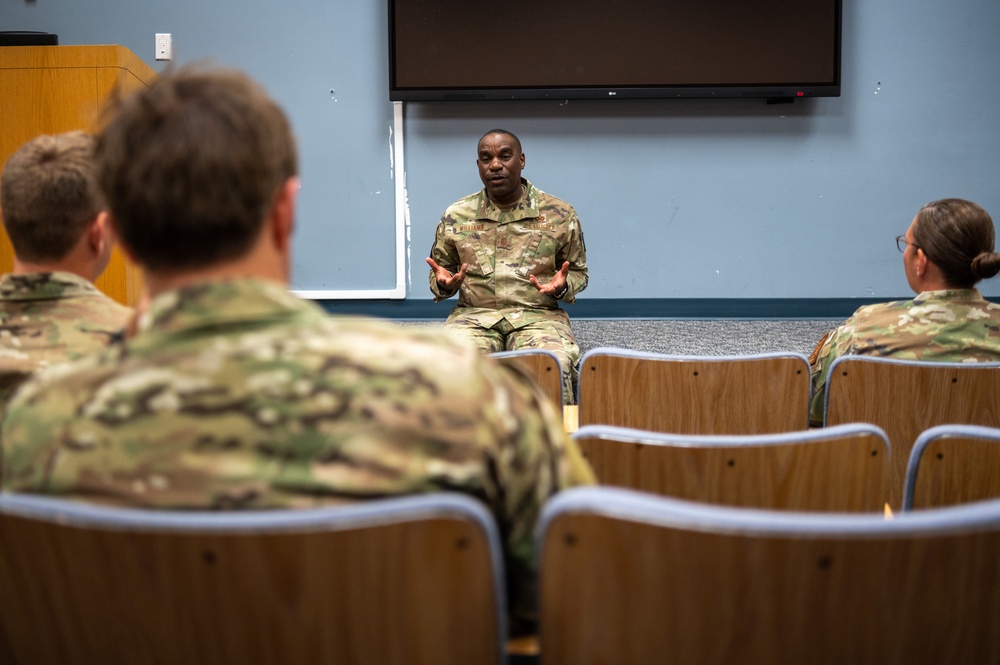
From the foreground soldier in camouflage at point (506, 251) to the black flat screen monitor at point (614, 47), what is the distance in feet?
5.91

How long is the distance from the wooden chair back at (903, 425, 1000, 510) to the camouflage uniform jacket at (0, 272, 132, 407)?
1.34 meters

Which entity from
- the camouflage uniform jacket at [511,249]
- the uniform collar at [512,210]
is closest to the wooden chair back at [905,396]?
the camouflage uniform jacket at [511,249]

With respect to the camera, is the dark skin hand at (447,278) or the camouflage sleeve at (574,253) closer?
the dark skin hand at (447,278)

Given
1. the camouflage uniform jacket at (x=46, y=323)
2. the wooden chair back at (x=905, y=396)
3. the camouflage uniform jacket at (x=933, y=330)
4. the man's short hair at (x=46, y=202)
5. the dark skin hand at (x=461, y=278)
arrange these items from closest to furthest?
the camouflage uniform jacket at (x=46, y=323)
the man's short hair at (x=46, y=202)
the wooden chair back at (x=905, y=396)
the camouflage uniform jacket at (x=933, y=330)
the dark skin hand at (x=461, y=278)

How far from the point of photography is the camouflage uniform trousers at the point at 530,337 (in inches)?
136

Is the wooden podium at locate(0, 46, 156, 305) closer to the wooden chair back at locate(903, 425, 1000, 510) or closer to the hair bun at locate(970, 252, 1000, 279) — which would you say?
the hair bun at locate(970, 252, 1000, 279)

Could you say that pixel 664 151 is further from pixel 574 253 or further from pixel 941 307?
pixel 941 307

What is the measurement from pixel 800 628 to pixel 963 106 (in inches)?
238

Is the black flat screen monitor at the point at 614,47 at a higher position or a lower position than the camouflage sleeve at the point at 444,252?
higher

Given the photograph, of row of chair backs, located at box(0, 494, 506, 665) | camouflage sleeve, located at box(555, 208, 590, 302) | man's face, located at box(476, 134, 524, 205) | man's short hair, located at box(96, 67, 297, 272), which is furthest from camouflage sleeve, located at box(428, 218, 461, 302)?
row of chair backs, located at box(0, 494, 506, 665)

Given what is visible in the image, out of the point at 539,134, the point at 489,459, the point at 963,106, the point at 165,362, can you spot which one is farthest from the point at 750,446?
the point at 963,106

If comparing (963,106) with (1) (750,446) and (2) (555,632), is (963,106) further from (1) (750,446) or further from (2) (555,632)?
(2) (555,632)

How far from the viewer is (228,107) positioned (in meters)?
0.88

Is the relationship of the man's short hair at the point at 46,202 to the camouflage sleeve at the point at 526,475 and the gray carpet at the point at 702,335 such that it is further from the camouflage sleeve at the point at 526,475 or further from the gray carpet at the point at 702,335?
the gray carpet at the point at 702,335
